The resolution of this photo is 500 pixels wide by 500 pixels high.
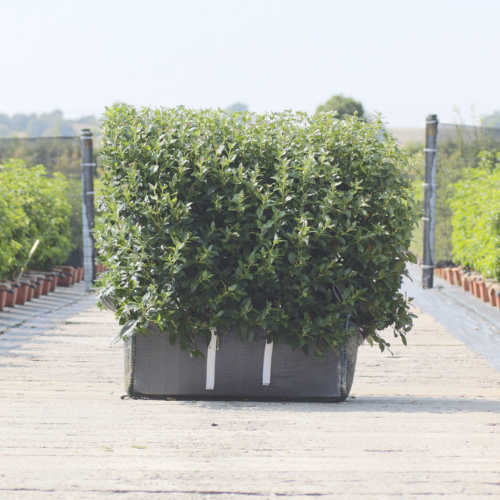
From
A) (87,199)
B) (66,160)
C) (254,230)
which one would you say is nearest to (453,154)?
(87,199)

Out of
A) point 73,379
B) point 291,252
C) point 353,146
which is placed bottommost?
point 73,379

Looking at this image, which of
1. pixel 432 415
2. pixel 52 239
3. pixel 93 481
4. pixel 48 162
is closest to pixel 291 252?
pixel 432 415

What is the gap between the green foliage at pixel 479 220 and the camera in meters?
8.71

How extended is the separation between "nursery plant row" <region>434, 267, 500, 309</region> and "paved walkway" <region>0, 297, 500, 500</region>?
412 cm

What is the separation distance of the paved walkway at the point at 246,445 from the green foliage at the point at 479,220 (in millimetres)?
3974

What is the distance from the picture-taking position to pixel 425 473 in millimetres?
2477

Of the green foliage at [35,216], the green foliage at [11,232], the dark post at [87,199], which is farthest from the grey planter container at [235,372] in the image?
the dark post at [87,199]

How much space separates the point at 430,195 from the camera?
11109 millimetres

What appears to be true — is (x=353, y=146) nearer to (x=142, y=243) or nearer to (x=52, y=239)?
(x=142, y=243)

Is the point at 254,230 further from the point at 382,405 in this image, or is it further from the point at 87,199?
the point at 87,199

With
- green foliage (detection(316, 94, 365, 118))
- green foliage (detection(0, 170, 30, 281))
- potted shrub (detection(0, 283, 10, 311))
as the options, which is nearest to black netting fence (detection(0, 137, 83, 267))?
green foliage (detection(0, 170, 30, 281))

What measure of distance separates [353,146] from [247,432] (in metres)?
2.10

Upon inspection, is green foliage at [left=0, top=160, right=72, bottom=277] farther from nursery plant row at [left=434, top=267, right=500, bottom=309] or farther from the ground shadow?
nursery plant row at [left=434, top=267, right=500, bottom=309]

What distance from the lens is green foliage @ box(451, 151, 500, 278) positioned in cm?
871
